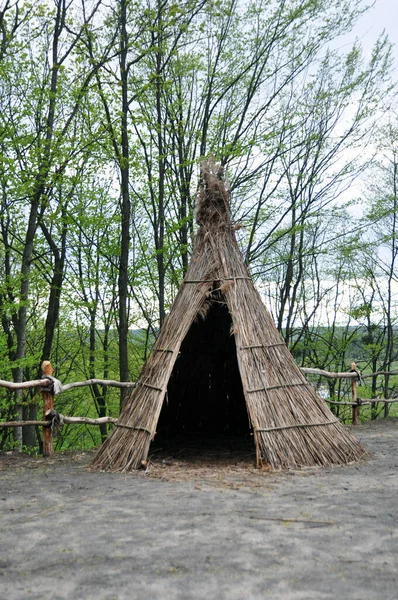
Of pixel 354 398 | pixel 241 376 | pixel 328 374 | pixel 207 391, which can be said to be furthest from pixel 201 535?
pixel 354 398

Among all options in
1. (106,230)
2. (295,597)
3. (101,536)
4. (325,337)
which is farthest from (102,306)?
(295,597)

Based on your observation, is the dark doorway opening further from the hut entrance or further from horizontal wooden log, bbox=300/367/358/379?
horizontal wooden log, bbox=300/367/358/379

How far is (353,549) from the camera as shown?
301 cm

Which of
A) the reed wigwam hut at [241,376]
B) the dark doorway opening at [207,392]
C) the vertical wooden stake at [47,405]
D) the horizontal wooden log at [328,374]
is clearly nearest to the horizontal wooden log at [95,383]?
the vertical wooden stake at [47,405]

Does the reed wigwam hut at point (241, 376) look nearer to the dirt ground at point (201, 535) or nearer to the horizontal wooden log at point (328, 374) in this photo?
the dirt ground at point (201, 535)

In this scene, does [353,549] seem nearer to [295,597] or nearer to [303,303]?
[295,597]

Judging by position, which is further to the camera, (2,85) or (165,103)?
(165,103)

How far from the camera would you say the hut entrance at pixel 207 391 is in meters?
7.95

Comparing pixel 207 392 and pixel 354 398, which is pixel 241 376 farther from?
pixel 354 398

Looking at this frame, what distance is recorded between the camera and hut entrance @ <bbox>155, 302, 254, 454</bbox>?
795 cm

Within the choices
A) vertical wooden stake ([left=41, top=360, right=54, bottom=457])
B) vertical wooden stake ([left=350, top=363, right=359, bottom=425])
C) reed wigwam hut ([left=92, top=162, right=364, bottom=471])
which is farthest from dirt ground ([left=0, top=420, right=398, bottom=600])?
vertical wooden stake ([left=350, top=363, right=359, bottom=425])

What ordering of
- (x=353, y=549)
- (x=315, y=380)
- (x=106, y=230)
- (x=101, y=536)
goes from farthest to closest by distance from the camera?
(x=315, y=380) → (x=106, y=230) → (x=101, y=536) → (x=353, y=549)

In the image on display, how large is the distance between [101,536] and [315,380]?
15.9m

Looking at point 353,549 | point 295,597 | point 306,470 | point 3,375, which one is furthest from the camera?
point 3,375
